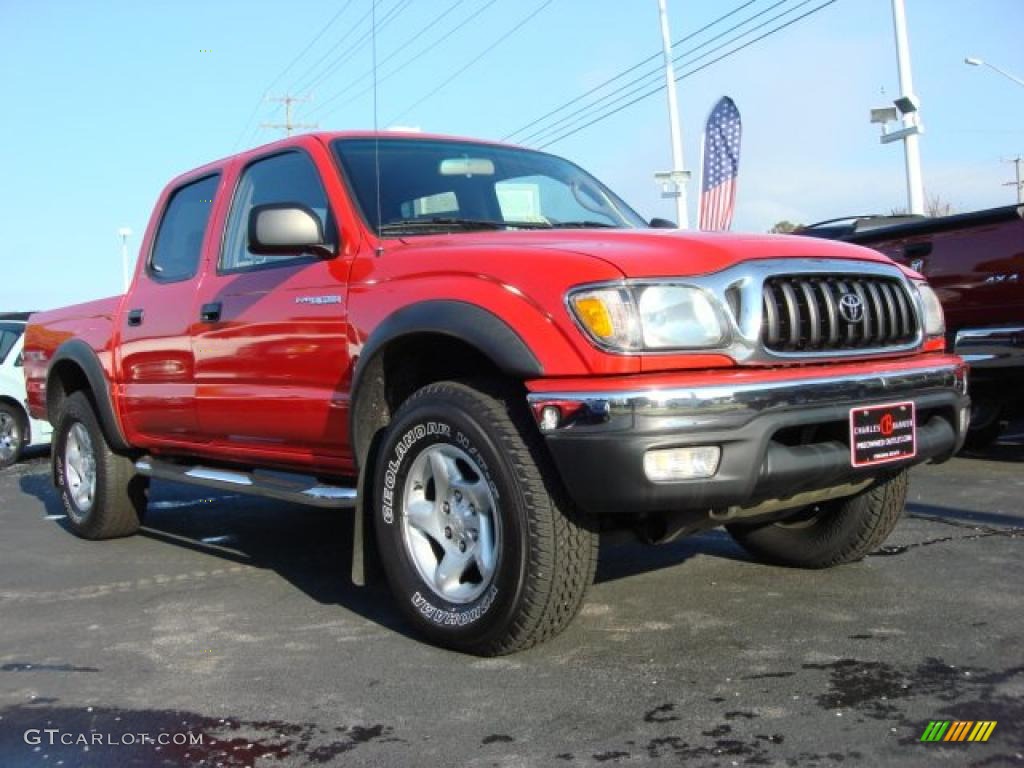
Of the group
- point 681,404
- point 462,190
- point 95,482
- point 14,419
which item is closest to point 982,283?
point 462,190

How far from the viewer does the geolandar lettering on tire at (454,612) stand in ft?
10.7

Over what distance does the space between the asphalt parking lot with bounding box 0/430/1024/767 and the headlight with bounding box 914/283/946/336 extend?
3.39 feet

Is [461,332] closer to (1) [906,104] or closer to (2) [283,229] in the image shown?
(2) [283,229]

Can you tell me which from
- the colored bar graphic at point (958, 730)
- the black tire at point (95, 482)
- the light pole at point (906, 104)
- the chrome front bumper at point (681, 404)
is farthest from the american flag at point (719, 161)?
the colored bar graphic at point (958, 730)

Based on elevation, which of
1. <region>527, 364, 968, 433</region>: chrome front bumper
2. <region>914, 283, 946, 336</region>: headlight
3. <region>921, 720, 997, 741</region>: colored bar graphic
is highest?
<region>914, 283, 946, 336</region>: headlight

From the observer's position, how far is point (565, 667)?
10.7 ft

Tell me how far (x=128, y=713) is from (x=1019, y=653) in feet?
9.17

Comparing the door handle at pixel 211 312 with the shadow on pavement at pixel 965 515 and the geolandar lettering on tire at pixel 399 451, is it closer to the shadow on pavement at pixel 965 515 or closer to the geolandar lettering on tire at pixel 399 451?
the geolandar lettering on tire at pixel 399 451

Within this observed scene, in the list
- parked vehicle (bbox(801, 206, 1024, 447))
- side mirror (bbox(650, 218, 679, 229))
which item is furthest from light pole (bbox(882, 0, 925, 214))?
side mirror (bbox(650, 218, 679, 229))

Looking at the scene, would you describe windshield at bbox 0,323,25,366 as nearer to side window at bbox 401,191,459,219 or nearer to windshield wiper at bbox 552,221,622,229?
side window at bbox 401,191,459,219

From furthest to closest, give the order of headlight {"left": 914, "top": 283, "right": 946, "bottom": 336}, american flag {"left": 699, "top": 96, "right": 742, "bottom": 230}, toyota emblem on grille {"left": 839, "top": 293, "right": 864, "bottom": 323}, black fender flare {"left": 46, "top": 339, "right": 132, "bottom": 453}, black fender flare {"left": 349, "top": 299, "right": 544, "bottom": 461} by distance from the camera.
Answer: american flag {"left": 699, "top": 96, "right": 742, "bottom": 230} → black fender flare {"left": 46, "top": 339, "right": 132, "bottom": 453} → headlight {"left": 914, "top": 283, "right": 946, "bottom": 336} → toyota emblem on grille {"left": 839, "top": 293, "right": 864, "bottom": 323} → black fender flare {"left": 349, "top": 299, "right": 544, "bottom": 461}

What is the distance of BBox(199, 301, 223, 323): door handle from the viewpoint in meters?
4.68

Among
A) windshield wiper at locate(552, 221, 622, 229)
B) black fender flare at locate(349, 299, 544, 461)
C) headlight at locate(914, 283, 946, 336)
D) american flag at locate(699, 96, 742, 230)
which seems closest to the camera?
black fender flare at locate(349, 299, 544, 461)

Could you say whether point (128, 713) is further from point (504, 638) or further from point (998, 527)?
point (998, 527)
